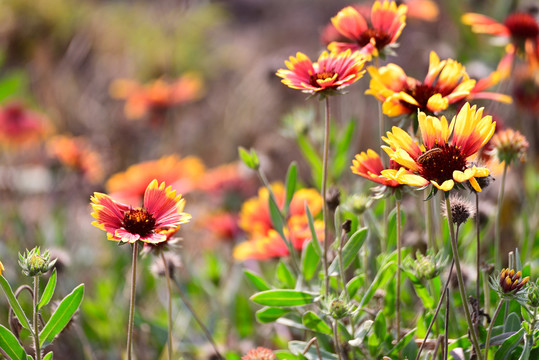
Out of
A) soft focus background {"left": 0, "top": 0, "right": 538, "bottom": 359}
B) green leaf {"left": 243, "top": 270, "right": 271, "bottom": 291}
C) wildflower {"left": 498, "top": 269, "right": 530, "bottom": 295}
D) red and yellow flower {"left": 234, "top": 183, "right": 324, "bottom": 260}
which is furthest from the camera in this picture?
soft focus background {"left": 0, "top": 0, "right": 538, "bottom": 359}

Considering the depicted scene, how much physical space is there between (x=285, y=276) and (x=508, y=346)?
45cm

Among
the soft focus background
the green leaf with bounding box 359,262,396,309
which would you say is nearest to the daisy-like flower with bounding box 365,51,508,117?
the green leaf with bounding box 359,262,396,309

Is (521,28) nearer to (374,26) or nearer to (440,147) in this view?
(374,26)

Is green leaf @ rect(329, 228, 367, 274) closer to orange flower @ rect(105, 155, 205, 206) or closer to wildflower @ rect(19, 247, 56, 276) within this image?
wildflower @ rect(19, 247, 56, 276)

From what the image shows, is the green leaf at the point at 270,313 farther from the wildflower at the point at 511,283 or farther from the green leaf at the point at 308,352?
the wildflower at the point at 511,283

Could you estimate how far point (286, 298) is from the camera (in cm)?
105

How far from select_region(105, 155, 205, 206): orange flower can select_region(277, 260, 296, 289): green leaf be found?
0.55 metres

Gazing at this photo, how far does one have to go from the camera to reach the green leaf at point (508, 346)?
90 centimetres

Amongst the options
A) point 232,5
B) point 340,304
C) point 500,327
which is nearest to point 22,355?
point 340,304

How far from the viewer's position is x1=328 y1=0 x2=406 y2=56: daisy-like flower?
1.08 metres

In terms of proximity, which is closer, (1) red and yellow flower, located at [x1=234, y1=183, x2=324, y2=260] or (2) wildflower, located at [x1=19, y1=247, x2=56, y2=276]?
(2) wildflower, located at [x1=19, y1=247, x2=56, y2=276]

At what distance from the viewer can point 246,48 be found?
616 cm

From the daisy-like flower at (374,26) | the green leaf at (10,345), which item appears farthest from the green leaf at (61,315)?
the daisy-like flower at (374,26)

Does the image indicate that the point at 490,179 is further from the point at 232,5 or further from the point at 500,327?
the point at 232,5
